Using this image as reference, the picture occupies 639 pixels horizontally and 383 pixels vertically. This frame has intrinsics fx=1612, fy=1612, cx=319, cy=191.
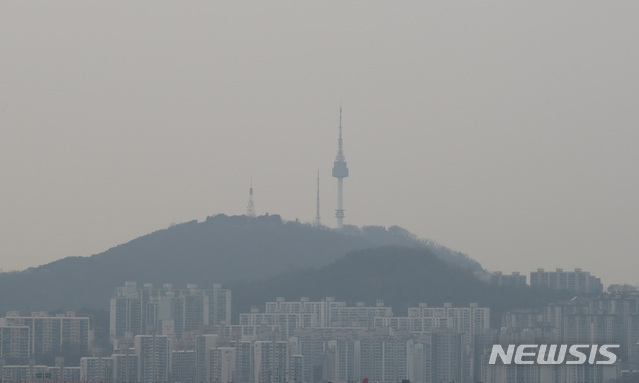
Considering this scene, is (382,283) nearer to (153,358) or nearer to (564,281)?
(564,281)

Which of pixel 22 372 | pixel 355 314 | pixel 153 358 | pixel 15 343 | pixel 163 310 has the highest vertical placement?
pixel 163 310

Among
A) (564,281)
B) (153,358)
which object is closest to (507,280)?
(564,281)

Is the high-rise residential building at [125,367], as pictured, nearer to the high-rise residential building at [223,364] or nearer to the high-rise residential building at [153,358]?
the high-rise residential building at [153,358]

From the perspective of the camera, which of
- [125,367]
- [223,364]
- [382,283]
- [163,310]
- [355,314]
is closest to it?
[223,364]

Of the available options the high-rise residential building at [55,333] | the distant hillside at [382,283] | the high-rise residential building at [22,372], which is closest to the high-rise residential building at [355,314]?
the distant hillside at [382,283]

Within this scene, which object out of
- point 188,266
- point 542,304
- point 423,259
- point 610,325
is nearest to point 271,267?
point 188,266

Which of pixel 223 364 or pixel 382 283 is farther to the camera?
Result: pixel 382 283
